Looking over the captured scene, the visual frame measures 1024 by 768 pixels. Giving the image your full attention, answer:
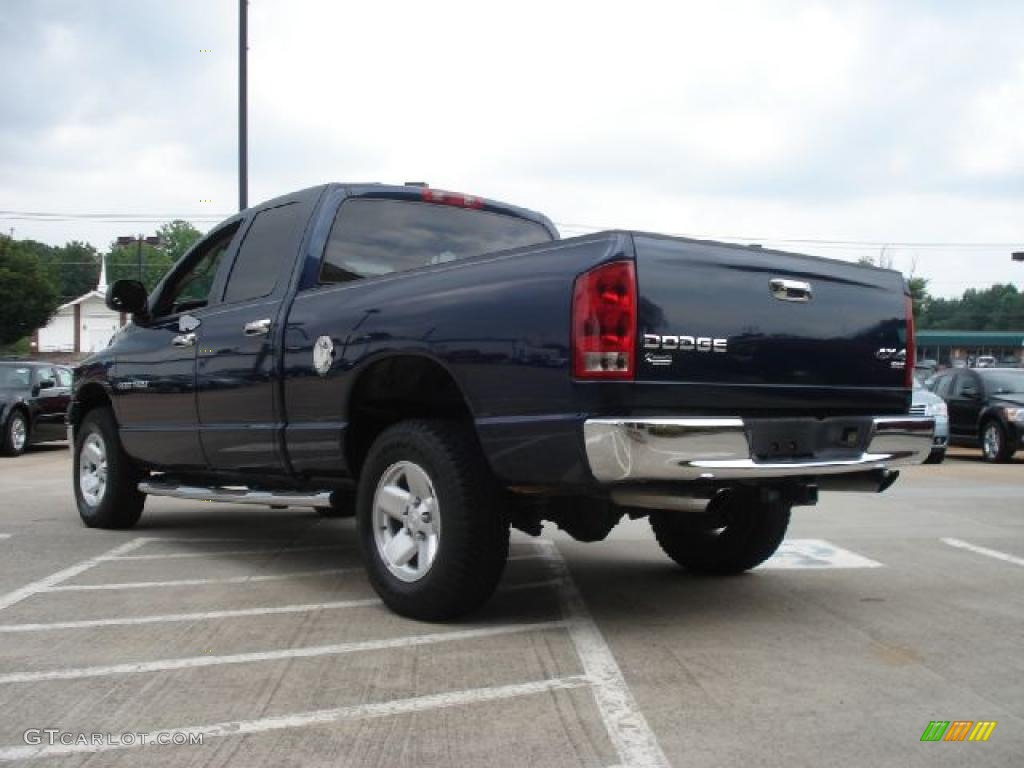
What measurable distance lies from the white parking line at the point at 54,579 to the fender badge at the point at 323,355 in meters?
1.89

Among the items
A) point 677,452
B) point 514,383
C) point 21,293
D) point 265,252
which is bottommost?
point 677,452

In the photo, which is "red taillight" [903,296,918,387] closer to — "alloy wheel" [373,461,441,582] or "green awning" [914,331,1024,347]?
"alloy wheel" [373,461,441,582]

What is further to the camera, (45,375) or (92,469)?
(45,375)

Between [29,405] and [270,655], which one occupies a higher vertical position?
[29,405]

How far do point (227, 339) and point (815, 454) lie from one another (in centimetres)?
334

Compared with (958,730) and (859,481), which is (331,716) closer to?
(958,730)

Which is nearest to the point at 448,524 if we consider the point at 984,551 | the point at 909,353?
the point at 909,353

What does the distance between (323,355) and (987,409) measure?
13.9 meters

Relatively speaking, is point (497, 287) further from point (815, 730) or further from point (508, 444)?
point (815, 730)

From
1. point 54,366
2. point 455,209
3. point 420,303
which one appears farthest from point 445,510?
point 54,366

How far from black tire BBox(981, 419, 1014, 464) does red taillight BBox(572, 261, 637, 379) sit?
537 inches

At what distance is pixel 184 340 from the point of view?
6.40 metres

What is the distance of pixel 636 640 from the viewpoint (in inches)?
173

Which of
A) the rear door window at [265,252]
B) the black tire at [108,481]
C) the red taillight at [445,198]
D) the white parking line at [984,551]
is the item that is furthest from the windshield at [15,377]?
the white parking line at [984,551]
